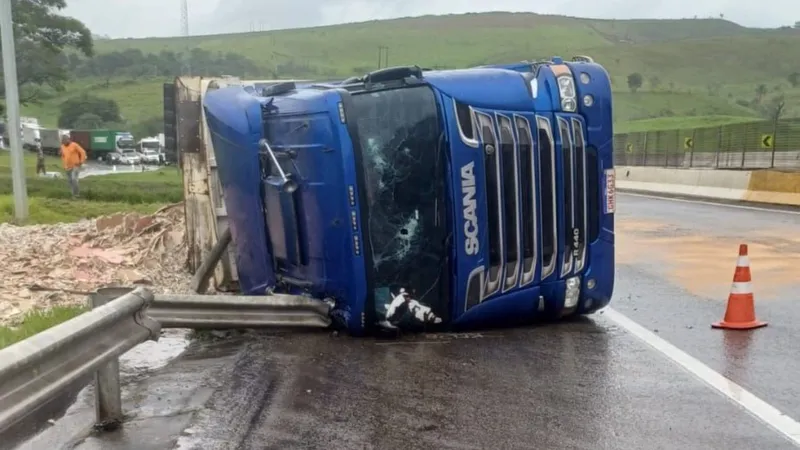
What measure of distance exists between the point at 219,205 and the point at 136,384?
3631 millimetres

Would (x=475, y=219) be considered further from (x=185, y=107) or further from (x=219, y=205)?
(x=185, y=107)

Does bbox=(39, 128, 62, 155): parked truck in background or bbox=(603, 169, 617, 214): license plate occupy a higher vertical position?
bbox=(603, 169, 617, 214): license plate

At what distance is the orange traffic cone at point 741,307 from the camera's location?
711 centimetres

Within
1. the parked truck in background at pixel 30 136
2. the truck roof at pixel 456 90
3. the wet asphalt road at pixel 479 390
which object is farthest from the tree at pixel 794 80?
the truck roof at pixel 456 90

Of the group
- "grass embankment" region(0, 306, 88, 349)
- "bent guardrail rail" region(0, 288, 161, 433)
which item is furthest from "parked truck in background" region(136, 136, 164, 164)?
"bent guardrail rail" region(0, 288, 161, 433)

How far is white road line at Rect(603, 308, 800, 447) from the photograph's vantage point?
14.9 feet

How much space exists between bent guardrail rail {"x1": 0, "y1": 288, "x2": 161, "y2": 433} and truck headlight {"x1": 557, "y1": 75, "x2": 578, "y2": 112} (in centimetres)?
358

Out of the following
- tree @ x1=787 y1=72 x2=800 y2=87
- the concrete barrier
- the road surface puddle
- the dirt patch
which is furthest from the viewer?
tree @ x1=787 y1=72 x2=800 y2=87

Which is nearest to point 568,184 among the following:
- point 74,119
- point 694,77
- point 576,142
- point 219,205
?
point 576,142

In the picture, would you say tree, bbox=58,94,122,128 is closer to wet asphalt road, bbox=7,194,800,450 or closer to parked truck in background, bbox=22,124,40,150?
parked truck in background, bbox=22,124,40,150

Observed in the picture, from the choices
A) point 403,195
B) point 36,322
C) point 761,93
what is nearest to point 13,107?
point 36,322

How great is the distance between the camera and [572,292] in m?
6.97

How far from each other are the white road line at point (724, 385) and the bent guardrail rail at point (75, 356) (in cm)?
333

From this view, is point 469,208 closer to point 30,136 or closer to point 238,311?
point 238,311
